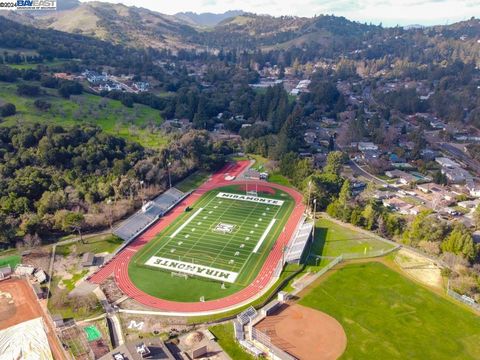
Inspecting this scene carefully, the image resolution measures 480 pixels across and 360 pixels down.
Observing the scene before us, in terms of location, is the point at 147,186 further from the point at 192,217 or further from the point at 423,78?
the point at 423,78

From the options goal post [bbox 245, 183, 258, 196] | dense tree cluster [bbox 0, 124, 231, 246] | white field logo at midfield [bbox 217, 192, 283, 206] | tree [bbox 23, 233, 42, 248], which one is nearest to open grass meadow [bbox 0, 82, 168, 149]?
dense tree cluster [bbox 0, 124, 231, 246]

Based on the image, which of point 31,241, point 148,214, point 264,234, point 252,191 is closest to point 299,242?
point 264,234

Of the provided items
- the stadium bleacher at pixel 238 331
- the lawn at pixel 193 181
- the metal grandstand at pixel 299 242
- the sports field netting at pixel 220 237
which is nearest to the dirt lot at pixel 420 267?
the metal grandstand at pixel 299 242

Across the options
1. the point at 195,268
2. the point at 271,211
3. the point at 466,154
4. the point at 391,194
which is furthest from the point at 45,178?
the point at 466,154

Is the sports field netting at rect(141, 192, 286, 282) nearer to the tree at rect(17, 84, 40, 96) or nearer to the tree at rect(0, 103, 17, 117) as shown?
the tree at rect(0, 103, 17, 117)

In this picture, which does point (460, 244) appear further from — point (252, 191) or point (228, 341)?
point (252, 191)

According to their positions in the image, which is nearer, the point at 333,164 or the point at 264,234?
the point at 264,234
